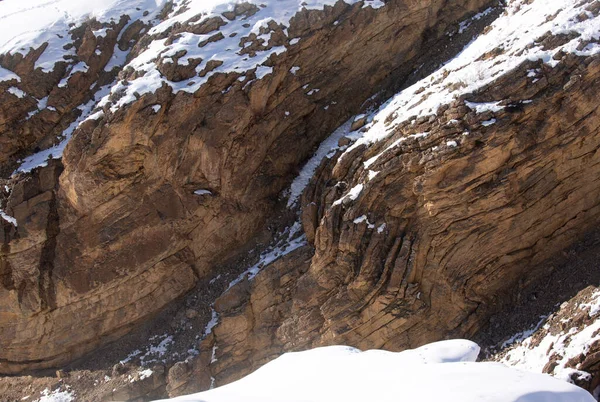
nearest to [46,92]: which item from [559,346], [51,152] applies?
[51,152]

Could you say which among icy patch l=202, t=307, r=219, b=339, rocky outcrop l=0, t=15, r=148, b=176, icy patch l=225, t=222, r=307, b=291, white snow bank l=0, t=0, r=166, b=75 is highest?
white snow bank l=0, t=0, r=166, b=75

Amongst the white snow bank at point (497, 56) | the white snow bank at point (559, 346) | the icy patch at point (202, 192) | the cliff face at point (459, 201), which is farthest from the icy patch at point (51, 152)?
the white snow bank at point (559, 346)

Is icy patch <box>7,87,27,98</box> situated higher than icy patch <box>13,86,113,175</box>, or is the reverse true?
icy patch <box>7,87,27,98</box>

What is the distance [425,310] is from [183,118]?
898 centimetres

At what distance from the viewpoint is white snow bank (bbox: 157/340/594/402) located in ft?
20.5

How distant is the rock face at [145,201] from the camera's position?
17.2m

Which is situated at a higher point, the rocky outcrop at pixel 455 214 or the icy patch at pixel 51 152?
the icy patch at pixel 51 152

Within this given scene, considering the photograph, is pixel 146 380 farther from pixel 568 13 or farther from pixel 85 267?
pixel 568 13

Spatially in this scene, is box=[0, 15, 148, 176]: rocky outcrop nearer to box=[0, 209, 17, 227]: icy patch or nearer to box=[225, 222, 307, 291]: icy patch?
box=[0, 209, 17, 227]: icy patch

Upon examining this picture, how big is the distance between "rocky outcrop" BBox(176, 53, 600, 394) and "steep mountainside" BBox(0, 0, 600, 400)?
49 millimetres

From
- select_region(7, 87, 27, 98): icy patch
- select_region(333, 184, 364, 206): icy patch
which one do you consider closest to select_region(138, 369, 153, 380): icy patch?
select_region(333, 184, 364, 206): icy patch

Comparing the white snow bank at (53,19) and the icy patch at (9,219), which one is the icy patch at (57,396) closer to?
the icy patch at (9,219)

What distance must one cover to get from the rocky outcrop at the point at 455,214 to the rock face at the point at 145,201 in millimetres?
3784

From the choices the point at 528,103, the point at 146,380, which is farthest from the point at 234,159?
the point at 528,103
